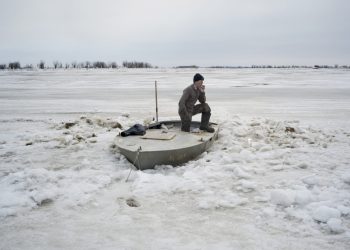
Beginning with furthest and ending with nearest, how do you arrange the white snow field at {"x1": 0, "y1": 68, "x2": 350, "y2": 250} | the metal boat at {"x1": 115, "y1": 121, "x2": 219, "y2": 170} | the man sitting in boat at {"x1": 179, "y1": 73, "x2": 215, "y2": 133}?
the man sitting in boat at {"x1": 179, "y1": 73, "x2": 215, "y2": 133} < the metal boat at {"x1": 115, "y1": 121, "x2": 219, "y2": 170} < the white snow field at {"x1": 0, "y1": 68, "x2": 350, "y2": 250}

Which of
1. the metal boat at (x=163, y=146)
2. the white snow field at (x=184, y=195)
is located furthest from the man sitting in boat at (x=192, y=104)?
the white snow field at (x=184, y=195)

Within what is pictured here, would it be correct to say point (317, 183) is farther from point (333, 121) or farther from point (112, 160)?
point (333, 121)

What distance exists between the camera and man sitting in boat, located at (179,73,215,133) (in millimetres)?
7055

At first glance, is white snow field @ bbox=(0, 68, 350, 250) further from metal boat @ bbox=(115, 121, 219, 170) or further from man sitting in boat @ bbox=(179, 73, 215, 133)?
man sitting in boat @ bbox=(179, 73, 215, 133)

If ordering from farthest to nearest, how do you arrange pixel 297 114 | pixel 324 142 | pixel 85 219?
pixel 297 114, pixel 324 142, pixel 85 219

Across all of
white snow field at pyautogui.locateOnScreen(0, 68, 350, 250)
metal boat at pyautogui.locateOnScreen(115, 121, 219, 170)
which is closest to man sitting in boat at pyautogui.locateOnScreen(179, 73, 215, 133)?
metal boat at pyautogui.locateOnScreen(115, 121, 219, 170)

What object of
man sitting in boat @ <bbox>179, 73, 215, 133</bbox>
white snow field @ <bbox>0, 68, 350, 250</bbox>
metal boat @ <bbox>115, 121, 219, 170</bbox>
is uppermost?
man sitting in boat @ <bbox>179, 73, 215, 133</bbox>

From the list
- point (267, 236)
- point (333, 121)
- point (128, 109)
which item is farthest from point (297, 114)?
point (267, 236)

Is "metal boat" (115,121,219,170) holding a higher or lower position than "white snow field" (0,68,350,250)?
higher

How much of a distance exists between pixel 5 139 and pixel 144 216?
19.5ft

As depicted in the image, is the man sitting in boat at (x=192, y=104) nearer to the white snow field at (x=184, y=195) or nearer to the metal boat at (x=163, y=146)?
the metal boat at (x=163, y=146)

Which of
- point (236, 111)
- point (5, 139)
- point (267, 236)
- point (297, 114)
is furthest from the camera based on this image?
point (236, 111)

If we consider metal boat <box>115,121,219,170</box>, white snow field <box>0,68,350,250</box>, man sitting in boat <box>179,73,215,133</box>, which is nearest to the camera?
white snow field <box>0,68,350,250</box>

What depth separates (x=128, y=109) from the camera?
45.6ft
